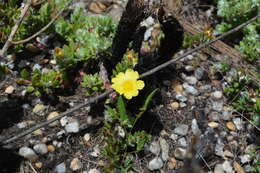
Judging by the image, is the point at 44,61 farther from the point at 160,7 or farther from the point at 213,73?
the point at 213,73

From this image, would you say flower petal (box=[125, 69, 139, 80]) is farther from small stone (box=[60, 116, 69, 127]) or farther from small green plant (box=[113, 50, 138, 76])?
small stone (box=[60, 116, 69, 127])

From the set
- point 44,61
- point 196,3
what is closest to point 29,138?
point 44,61

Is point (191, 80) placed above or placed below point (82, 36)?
below

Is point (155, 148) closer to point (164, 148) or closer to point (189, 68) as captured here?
point (164, 148)

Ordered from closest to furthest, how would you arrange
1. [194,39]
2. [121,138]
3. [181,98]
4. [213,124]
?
[121,138] < [213,124] < [181,98] < [194,39]

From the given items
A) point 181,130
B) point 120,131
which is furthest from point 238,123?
point 120,131

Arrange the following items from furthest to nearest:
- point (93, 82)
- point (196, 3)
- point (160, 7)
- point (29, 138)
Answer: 1. point (196, 3)
2. point (160, 7)
3. point (93, 82)
4. point (29, 138)

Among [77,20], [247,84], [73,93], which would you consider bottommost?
[247,84]

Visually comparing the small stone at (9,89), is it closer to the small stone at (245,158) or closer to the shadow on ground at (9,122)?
the shadow on ground at (9,122)
